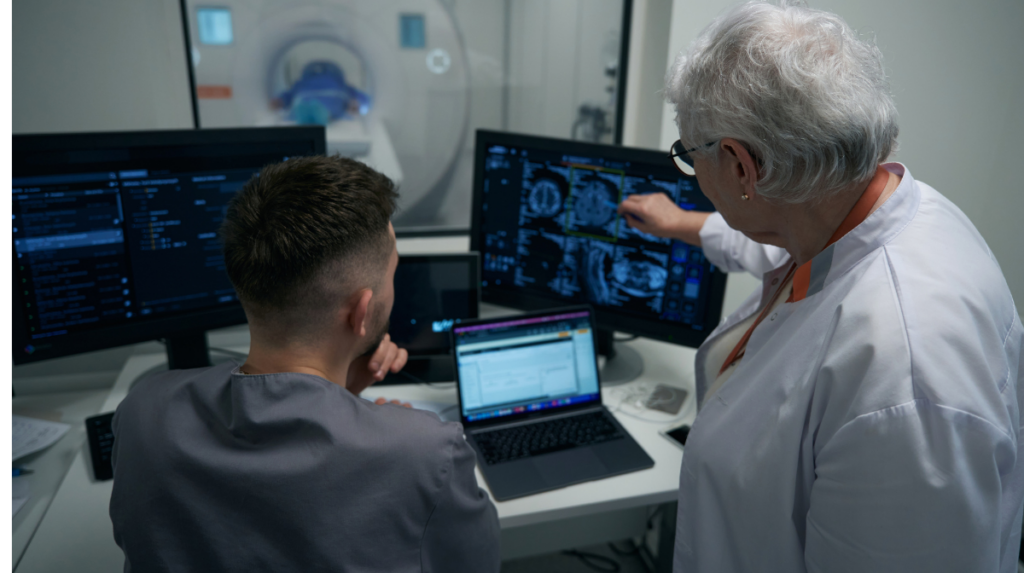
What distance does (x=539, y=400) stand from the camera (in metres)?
1.47

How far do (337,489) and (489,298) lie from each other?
1.01 meters

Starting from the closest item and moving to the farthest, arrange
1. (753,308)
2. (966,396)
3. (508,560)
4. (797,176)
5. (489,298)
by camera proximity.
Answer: (966,396) < (797,176) < (753,308) < (489,298) < (508,560)

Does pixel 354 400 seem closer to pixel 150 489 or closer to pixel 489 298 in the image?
pixel 150 489

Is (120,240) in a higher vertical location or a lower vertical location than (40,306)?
higher

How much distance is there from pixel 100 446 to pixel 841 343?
1341 millimetres

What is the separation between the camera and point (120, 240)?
1.37 meters

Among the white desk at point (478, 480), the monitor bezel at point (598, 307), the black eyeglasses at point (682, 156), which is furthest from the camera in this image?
the monitor bezel at point (598, 307)

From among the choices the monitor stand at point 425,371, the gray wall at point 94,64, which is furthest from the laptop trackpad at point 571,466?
the gray wall at point 94,64

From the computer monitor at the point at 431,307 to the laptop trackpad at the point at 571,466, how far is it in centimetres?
40

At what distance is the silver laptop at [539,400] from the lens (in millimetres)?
1339

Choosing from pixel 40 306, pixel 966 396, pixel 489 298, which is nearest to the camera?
pixel 966 396

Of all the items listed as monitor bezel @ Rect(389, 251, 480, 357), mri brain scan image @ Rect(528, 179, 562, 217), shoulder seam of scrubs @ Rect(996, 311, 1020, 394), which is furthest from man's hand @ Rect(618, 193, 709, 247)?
shoulder seam of scrubs @ Rect(996, 311, 1020, 394)

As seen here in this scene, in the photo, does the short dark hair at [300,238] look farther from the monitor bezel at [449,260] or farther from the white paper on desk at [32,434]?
the white paper on desk at [32,434]

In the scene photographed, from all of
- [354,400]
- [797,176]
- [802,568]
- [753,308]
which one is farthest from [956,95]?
[354,400]
